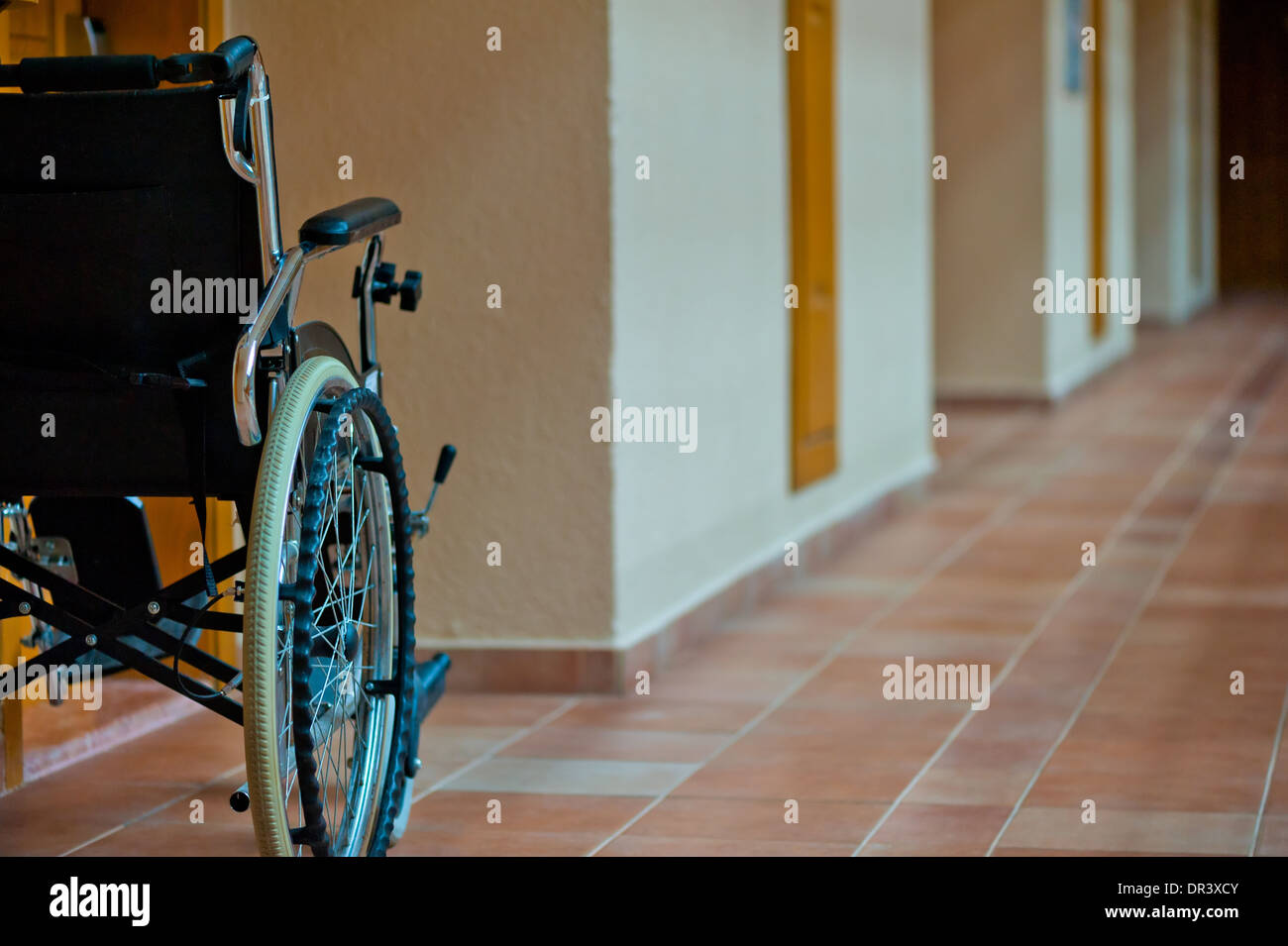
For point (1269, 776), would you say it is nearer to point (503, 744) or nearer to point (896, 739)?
point (896, 739)

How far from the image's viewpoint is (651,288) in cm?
378

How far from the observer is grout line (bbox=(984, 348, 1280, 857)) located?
2918 millimetres

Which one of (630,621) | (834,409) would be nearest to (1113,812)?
(630,621)

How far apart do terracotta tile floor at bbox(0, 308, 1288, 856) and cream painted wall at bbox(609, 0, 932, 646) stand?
240 mm

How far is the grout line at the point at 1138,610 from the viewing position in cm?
292

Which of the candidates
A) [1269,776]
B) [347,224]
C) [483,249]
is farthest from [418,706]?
[1269,776]

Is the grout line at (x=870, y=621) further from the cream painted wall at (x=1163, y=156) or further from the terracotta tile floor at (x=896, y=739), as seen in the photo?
the cream painted wall at (x=1163, y=156)

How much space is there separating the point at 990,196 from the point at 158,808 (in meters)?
6.72

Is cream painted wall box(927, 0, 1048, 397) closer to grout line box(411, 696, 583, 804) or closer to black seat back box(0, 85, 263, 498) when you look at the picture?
grout line box(411, 696, 583, 804)

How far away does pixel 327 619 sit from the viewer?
2.39 m

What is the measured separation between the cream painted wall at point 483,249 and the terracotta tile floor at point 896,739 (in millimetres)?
320

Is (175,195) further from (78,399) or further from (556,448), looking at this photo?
(556,448)

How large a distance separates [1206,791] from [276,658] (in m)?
1.63

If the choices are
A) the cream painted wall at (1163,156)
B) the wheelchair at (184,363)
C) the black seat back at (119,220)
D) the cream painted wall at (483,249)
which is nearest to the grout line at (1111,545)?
the cream painted wall at (483,249)
